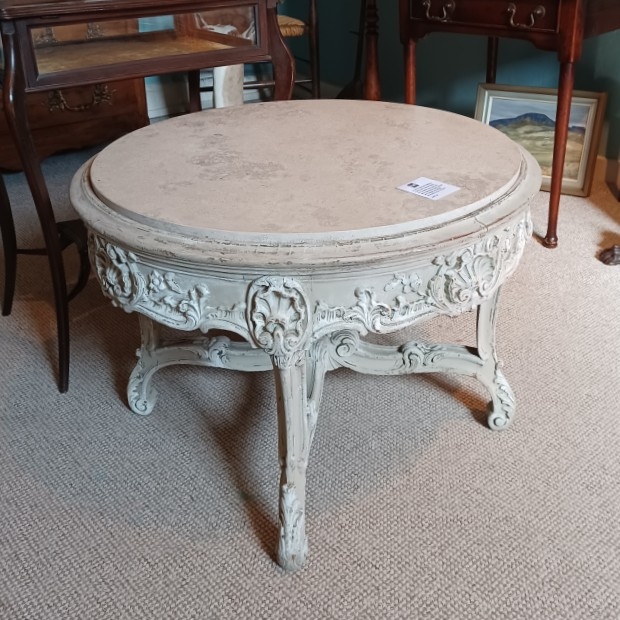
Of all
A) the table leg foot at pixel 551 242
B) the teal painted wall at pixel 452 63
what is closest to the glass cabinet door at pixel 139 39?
the table leg foot at pixel 551 242

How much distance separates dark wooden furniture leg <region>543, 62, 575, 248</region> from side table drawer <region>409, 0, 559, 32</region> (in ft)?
0.42

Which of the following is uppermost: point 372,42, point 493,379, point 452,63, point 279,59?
point 279,59

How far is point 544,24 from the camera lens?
1843 millimetres

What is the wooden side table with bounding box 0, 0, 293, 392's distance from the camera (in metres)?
1.30

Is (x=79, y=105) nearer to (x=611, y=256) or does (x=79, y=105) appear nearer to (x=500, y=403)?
(x=611, y=256)

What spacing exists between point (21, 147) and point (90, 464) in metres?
0.62

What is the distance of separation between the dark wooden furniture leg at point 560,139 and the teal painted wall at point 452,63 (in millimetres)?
427

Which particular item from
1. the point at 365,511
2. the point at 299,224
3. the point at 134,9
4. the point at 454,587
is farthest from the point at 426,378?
the point at 134,9

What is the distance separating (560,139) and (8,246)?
4.92 feet

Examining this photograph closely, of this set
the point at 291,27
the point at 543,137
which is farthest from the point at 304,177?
the point at 291,27

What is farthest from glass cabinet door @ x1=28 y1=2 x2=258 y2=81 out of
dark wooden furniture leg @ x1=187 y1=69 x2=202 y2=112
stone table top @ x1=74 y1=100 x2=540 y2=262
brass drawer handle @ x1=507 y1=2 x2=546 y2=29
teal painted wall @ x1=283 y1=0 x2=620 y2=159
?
teal painted wall @ x1=283 y1=0 x2=620 y2=159

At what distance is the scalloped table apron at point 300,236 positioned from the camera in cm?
93

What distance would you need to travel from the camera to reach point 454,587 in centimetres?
104

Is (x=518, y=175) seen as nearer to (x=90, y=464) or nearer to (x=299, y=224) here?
(x=299, y=224)
